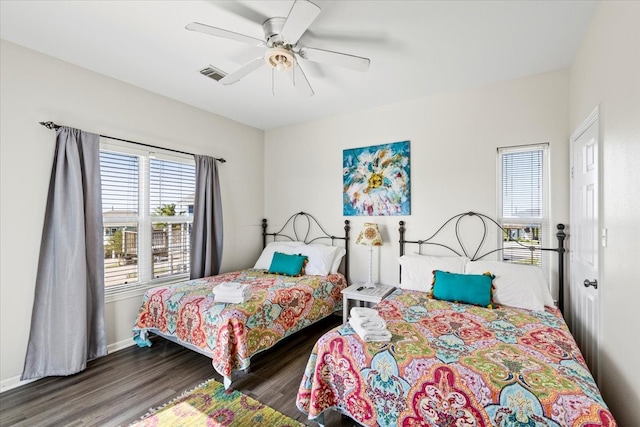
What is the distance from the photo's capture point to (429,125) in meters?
3.20

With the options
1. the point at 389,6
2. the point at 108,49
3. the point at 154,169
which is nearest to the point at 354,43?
the point at 389,6

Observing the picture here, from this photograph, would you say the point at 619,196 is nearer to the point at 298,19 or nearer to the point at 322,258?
the point at 298,19

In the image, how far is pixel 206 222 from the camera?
11.6 ft

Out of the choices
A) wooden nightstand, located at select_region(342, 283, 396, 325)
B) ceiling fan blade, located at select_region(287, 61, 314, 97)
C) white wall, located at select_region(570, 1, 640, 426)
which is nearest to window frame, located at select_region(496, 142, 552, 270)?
white wall, located at select_region(570, 1, 640, 426)

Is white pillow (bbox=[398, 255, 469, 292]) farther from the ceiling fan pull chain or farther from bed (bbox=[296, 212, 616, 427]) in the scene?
the ceiling fan pull chain

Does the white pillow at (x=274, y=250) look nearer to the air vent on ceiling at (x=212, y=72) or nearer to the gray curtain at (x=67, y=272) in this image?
the gray curtain at (x=67, y=272)

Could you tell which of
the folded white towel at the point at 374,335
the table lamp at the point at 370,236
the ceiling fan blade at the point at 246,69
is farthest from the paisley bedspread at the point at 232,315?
the ceiling fan blade at the point at 246,69

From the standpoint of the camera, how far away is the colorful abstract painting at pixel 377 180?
3348 millimetres

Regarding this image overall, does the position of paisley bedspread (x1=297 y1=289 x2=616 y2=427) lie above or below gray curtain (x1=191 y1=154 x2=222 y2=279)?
below

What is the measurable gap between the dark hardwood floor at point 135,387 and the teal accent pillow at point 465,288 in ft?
4.37

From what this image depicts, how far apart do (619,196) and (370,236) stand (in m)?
2.08

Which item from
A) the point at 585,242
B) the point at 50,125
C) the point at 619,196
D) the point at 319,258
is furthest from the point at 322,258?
the point at 50,125

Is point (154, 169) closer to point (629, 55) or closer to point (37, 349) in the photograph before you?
point (37, 349)

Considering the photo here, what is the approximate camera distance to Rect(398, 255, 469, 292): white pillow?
2.83 meters
